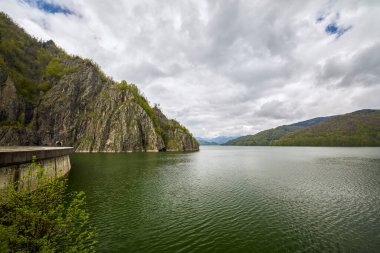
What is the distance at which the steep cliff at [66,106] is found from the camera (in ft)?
498

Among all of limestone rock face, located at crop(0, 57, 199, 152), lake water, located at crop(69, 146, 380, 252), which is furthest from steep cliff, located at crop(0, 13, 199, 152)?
lake water, located at crop(69, 146, 380, 252)

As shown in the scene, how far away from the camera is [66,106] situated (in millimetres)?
172875

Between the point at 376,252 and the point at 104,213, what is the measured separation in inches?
1095

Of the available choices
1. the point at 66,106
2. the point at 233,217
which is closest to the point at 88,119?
the point at 66,106

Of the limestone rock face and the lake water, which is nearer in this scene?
the lake water

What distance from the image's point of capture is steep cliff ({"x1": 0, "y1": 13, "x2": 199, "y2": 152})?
498 feet

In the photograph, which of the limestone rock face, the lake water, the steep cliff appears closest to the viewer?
the lake water

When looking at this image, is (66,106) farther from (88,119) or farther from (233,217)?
(233,217)

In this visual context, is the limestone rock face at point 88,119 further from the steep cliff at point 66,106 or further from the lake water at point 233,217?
the lake water at point 233,217

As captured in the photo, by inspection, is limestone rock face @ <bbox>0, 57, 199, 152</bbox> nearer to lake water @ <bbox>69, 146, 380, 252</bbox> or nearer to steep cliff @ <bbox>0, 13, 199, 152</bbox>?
steep cliff @ <bbox>0, 13, 199, 152</bbox>

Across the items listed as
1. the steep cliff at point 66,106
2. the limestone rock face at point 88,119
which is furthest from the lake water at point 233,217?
the steep cliff at point 66,106

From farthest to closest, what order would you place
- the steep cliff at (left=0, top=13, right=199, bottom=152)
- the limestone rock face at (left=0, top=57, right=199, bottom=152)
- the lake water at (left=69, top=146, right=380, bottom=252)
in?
the limestone rock face at (left=0, top=57, right=199, bottom=152) → the steep cliff at (left=0, top=13, right=199, bottom=152) → the lake water at (left=69, top=146, right=380, bottom=252)

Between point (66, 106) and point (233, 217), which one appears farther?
point (66, 106)

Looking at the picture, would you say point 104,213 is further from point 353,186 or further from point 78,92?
point 78,92
